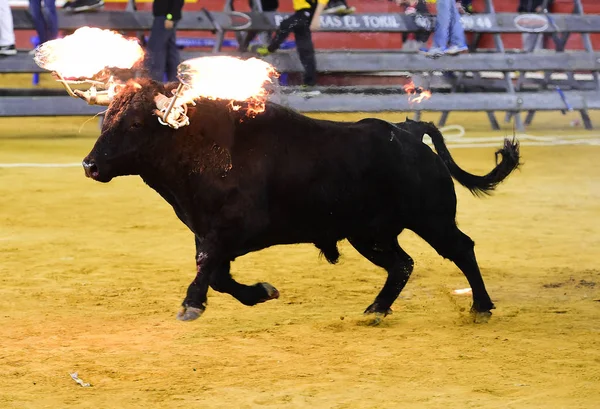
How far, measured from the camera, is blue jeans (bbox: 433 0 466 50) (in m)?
15.1

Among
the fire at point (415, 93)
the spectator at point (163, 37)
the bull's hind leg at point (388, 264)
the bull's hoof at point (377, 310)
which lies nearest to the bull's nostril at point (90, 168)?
the bull's hind leg at point (388, 264)

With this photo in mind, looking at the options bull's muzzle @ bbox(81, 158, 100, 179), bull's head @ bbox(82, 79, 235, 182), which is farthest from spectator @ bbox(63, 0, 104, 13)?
bull's muzzle @ bbox(81, 158, 100, 179)

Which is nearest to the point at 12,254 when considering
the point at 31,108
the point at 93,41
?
the point at 93,41

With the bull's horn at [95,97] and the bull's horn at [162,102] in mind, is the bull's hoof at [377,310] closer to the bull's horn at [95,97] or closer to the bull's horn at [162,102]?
the bull's horn at [162,102]

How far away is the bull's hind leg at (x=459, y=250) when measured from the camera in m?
5.71

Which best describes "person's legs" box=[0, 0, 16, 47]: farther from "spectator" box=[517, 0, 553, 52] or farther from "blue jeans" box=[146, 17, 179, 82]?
"spectator" box=[517, 0, 553, 52]

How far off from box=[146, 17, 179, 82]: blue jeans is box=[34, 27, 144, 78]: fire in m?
8.35

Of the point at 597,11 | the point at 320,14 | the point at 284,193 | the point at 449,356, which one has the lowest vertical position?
the point at 597,11

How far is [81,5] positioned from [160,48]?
60.7 inches

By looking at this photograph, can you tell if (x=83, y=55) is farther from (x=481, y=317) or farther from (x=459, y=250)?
(x=481, y=317)

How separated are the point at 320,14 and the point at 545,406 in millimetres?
11567

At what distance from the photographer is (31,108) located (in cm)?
1473

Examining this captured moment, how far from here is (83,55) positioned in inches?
213

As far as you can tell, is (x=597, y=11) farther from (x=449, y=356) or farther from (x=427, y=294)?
(x=449, y=356)
